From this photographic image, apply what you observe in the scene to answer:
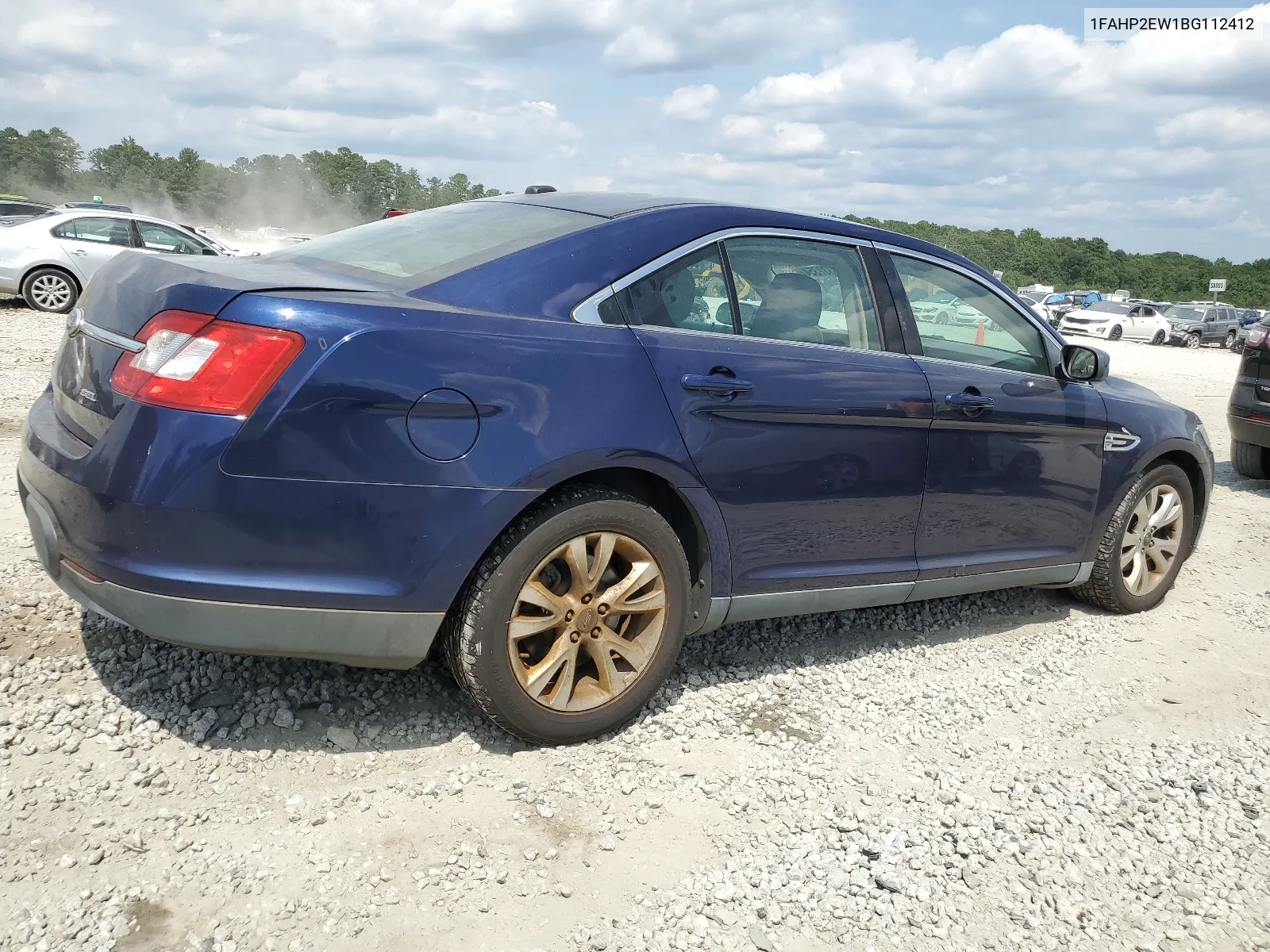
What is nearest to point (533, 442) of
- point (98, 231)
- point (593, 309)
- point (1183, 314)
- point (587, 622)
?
point (593, 309)

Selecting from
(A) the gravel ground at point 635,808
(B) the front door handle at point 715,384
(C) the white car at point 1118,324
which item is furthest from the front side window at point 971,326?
(C) the white car at point 1118,324

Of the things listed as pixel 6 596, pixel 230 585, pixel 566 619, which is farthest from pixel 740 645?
pixel 6 596

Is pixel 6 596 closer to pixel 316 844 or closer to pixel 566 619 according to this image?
pixel 316 844

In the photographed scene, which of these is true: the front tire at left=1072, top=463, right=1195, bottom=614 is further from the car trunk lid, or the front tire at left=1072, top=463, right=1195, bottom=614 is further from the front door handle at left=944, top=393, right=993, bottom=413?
the car trunk lid

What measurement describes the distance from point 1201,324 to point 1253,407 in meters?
31.7

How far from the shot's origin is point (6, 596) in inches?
147

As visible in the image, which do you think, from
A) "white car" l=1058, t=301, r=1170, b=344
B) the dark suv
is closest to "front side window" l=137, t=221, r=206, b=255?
"white car" l=1058, t=301, r=1170, b=344

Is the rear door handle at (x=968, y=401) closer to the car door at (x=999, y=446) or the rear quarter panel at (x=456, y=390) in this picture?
the car door at (x=999, y=446)

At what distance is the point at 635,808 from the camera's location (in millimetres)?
2928

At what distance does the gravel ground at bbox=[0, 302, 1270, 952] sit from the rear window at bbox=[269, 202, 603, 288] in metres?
1.35

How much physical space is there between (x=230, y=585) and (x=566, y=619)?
3.07 ft

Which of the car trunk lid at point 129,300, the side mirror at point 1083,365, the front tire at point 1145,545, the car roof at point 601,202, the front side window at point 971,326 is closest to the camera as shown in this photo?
the car trunk lid at point 129,300

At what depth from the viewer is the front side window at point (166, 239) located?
1452 centimetres

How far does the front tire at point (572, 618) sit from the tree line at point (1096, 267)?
73517 millimetres
